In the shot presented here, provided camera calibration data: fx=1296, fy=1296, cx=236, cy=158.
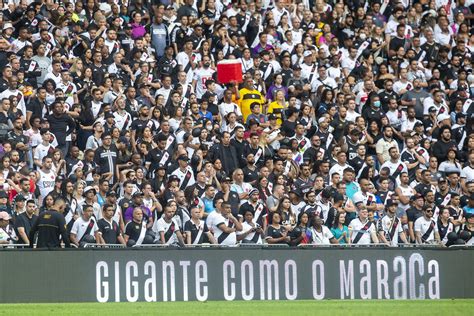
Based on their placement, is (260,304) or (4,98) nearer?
(260,304)

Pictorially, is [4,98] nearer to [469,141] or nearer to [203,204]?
[203,204]

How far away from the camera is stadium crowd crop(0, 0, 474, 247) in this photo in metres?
24.0

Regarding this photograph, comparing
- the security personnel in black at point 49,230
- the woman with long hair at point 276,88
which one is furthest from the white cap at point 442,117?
the security personnel in black at point 49,230

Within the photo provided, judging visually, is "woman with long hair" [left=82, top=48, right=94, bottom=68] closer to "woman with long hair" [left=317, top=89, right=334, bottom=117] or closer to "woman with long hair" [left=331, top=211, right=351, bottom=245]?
"woman with long hair" [left=317, top=89, right=334, bottom=117]

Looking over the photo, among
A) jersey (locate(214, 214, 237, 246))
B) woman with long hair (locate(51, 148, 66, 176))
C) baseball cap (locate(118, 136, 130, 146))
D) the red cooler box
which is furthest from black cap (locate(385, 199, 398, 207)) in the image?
woman with long hair (locate(51, 148, 66, 176))

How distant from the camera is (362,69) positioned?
30.9 meters

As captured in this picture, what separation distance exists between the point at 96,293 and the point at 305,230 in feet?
14.8

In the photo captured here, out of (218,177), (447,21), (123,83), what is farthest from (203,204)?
(447,21)

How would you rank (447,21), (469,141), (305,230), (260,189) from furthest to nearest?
(447,21) → (469,141) → (260,189) → (305,230)

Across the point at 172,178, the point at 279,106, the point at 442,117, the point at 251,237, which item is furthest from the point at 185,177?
the point at 442,117

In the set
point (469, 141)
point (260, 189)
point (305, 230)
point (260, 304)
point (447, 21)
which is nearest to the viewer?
point (260, 304)

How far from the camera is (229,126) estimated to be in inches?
1078

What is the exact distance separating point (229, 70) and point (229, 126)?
4.83ft

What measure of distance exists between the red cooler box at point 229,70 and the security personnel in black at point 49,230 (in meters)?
7.67
